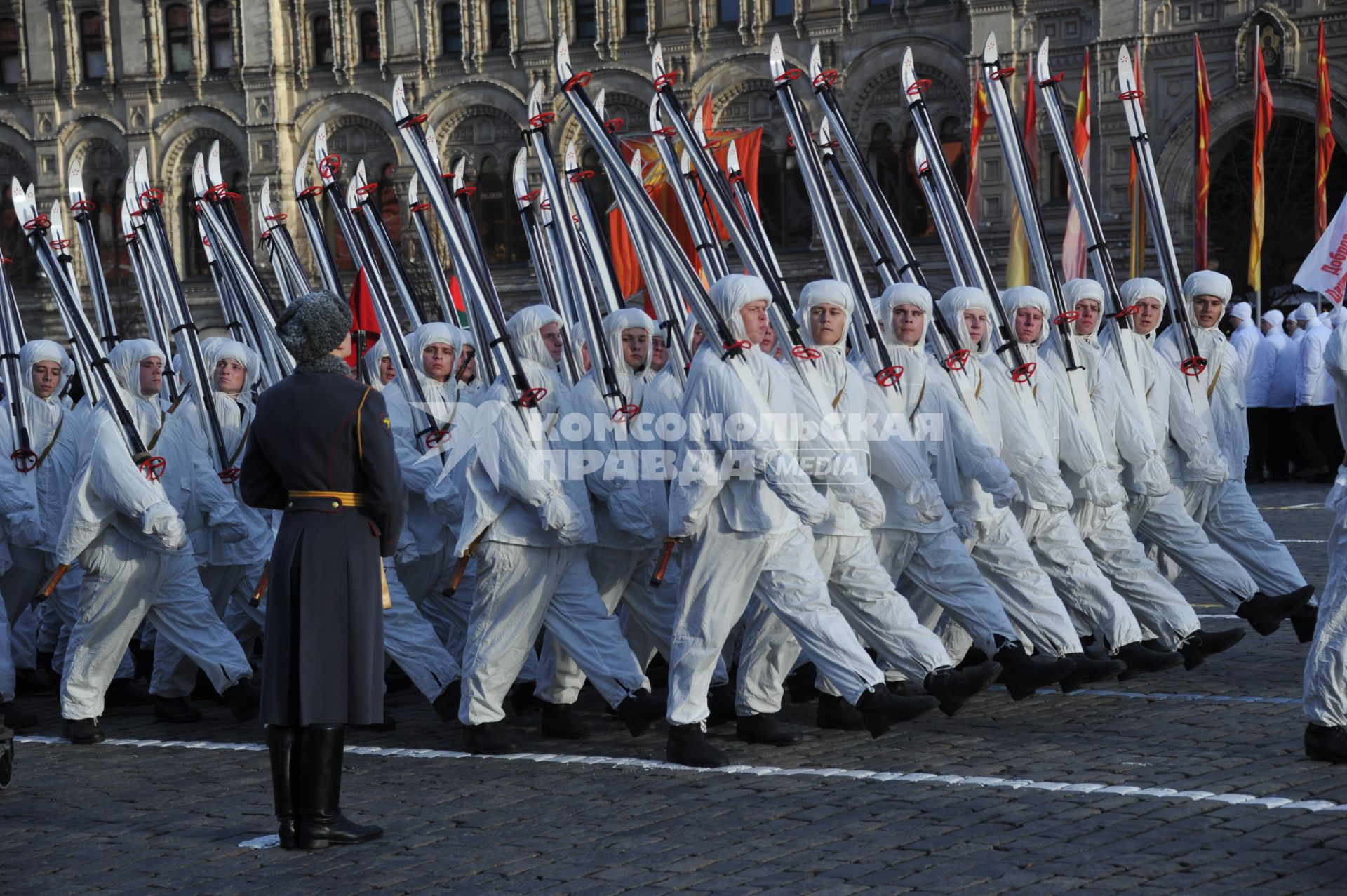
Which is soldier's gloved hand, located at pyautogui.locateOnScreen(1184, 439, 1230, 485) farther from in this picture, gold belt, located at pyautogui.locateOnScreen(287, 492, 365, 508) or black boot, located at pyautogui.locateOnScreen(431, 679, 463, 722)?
gold belt, located at pyautogui.locateOnScreen(287, 492, 365, 508)

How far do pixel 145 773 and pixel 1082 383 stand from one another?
471cm

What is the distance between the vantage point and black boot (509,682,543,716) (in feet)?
27.6

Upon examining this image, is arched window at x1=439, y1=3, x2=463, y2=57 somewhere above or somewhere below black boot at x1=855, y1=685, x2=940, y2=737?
above

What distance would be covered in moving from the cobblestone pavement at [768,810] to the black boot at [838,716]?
12 cm

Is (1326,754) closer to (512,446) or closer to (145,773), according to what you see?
(512,446)

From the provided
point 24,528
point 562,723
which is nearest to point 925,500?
point 562,723

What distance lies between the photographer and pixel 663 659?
361 inches

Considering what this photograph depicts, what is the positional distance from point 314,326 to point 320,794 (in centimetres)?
147

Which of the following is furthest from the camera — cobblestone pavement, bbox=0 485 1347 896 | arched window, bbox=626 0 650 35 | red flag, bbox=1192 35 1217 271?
arched window, bbox=626 0 650 35

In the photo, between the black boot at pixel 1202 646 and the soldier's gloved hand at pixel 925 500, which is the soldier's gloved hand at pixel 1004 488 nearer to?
the soldier's gloved hand at pixel 925 500

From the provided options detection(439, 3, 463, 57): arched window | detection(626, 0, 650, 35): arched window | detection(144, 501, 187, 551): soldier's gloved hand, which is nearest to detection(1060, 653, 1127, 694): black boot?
detection(144, 501, 187, 551): soldier's gloved hand

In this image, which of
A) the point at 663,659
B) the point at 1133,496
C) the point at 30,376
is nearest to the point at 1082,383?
the point at 1133,496

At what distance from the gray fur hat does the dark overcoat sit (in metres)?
0.08

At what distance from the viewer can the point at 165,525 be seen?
7.82 meters
